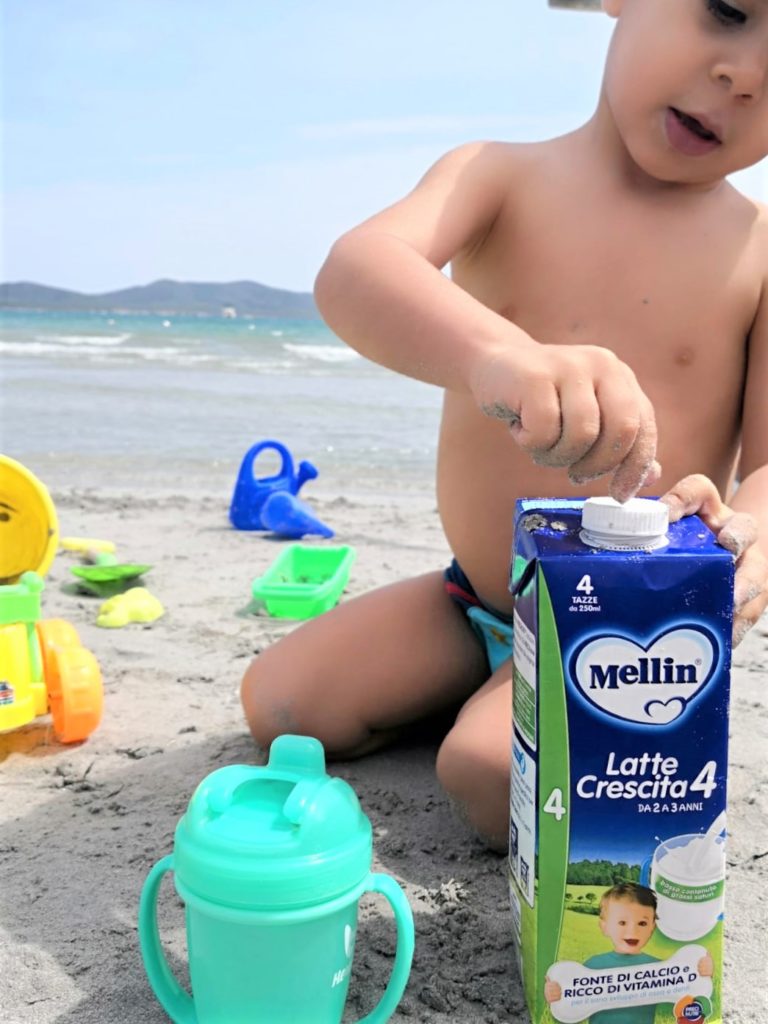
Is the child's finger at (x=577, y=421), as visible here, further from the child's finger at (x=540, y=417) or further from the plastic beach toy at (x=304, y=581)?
the plastic beach toy at (x=304, y=581)

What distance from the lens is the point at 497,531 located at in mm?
1543

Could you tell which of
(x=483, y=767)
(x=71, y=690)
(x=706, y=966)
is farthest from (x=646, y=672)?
(x=71, y=690)

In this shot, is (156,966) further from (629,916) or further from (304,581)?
(304,581)

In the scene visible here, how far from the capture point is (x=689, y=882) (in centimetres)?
100

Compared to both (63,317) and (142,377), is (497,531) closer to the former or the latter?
(142,377)

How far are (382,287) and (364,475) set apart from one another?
365cm

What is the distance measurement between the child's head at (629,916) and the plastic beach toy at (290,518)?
2.43 metres

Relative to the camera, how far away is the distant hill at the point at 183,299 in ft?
94.3

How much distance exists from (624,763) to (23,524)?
1.34 meters

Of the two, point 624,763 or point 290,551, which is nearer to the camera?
point 624,763

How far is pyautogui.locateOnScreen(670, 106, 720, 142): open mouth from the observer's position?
4.47ft

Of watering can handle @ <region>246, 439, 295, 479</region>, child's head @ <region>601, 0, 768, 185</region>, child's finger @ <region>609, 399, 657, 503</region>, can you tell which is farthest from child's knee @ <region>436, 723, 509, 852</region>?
watering can handle @ <region>246, 439, 295, 479</region>

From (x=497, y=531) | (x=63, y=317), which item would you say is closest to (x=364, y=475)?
(x=497, y=531)

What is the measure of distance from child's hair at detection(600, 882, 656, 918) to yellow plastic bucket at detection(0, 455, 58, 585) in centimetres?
127
